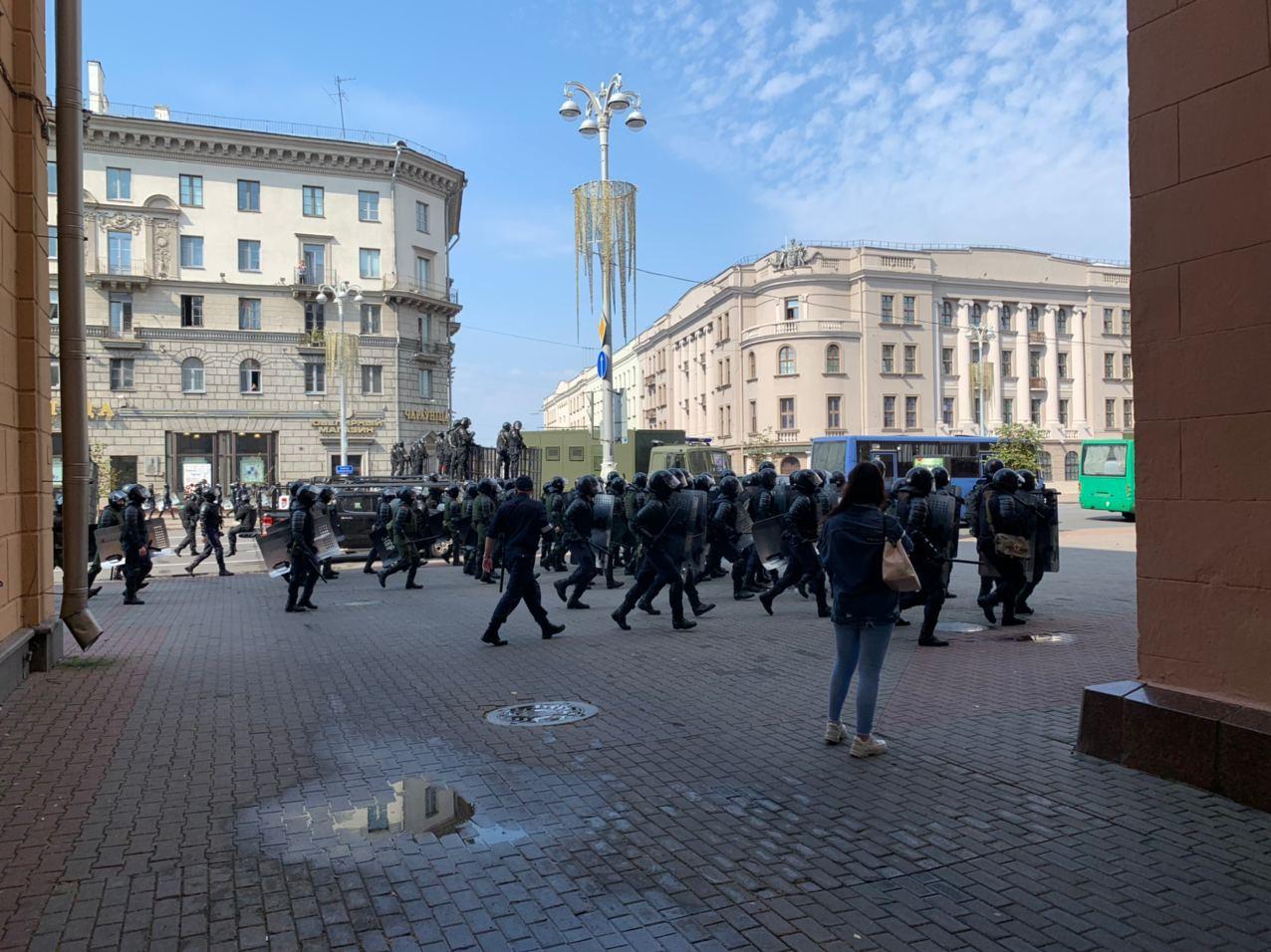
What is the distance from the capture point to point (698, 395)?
229 feet

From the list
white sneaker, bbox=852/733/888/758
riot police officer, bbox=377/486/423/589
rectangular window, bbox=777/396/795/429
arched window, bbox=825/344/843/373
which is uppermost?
arched window, bbox=825/344/843/373

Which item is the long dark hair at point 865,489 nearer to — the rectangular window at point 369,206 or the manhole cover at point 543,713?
the manhole cover at point 543,713

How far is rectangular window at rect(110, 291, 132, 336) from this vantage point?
46.2 m

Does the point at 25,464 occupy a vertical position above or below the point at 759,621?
above

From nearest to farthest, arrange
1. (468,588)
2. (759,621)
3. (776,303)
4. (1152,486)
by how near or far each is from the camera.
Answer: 1. (1152,486)
2. (759,621)
3. (468,588)
4. (776,303)

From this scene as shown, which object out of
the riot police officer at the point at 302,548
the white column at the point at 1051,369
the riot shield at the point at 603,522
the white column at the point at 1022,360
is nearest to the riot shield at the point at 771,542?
the riot shield at the point at 603,522

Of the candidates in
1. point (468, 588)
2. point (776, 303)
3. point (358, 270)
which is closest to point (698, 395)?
point (776, 303)

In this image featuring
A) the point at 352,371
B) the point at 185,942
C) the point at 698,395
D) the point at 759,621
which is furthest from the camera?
the point at 698,395

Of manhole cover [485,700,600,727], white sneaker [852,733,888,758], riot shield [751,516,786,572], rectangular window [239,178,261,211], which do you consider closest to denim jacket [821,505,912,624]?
white sneaker [852,733,888,758]

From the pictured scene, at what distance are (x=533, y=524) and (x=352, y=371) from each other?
42.3 metres

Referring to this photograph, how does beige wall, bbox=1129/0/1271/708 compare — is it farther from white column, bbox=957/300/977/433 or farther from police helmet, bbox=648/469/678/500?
white column, bbox=957/300/977/433

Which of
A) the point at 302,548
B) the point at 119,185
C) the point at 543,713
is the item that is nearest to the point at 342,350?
the point at 119,185

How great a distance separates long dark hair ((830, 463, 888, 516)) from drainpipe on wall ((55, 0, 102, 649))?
7.51 m

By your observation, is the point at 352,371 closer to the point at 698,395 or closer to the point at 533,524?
the point at 698,395
